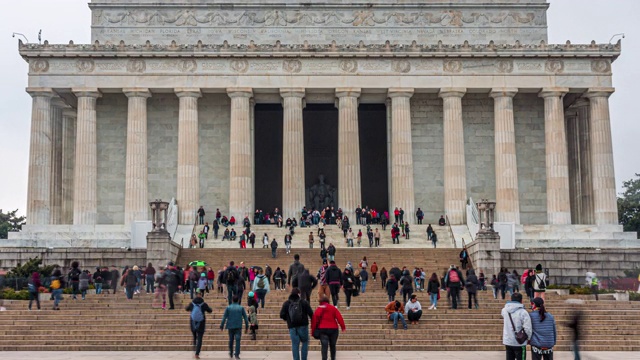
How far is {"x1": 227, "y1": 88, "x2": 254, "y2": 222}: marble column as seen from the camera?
6038 centimetres

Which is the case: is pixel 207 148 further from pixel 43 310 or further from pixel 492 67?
pixel 43 310

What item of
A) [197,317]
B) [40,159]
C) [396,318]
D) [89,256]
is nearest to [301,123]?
[40,159]

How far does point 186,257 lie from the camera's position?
4862 centimetres

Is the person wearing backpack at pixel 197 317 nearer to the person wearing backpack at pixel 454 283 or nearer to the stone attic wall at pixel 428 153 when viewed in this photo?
the person wearing backpack at pixel 454 283

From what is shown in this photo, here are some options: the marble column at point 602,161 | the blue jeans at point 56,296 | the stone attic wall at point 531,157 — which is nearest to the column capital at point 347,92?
the stone attic wall at point 531,157

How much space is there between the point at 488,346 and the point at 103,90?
41178 mm

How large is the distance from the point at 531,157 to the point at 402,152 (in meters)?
10.7

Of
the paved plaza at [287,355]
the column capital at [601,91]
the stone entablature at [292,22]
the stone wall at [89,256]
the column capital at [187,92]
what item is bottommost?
the paved plaza at [287,355]

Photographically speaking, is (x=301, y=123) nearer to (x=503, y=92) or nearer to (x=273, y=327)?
(x=503, y=92)

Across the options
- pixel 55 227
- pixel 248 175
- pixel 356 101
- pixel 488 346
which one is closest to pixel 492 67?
pixel 356 101

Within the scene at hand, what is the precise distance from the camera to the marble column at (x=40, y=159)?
196 feet

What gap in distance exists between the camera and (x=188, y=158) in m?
61.2

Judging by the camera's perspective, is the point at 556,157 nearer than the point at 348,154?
No

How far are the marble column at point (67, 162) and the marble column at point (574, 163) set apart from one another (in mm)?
37185
